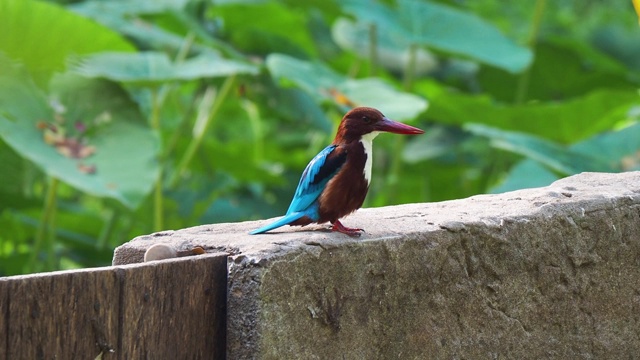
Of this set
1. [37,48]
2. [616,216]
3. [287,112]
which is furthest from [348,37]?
→ [616,216]

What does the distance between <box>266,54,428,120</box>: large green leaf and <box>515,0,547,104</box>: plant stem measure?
1353 millimetres

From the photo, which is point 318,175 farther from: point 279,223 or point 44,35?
point 44,35

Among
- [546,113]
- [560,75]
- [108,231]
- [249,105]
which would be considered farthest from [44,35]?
[560,75]

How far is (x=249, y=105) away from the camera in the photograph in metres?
Answer: 5.71

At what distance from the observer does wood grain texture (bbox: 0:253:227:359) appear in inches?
49.4

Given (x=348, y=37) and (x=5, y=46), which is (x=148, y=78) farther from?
(x=348, y=37)

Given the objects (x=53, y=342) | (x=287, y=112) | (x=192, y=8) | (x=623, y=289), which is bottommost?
(x=53, y=342)

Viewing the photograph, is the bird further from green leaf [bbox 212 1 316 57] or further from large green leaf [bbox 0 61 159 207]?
green leaf [bbox 212 1 316 57]

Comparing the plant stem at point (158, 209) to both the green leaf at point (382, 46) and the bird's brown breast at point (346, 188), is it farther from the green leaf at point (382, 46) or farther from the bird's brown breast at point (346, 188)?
the bird's brown breast at point (346, 188)

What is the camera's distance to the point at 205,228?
1736 mm

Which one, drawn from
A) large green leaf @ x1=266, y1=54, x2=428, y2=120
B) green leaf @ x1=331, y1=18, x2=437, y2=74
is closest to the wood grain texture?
large green leaf @ x1=266, y1=54, x2=428, y2=120

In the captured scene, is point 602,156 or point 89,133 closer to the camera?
point 89,133

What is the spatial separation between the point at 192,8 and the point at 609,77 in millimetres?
2357

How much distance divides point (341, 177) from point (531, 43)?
3.71 meters
